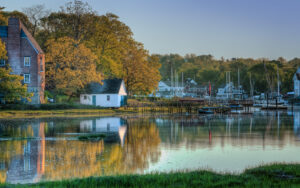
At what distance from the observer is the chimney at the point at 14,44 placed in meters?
65.8

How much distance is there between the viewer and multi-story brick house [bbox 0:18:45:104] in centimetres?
6588

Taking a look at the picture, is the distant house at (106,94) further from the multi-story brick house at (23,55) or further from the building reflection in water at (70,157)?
the building reflection in water at (70,157)

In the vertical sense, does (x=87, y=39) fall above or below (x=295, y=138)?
above

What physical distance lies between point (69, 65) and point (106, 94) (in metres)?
9.59

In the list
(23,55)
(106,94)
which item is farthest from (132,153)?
(106,94)

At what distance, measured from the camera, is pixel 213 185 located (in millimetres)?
14164

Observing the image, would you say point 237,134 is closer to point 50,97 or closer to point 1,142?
point 1,142

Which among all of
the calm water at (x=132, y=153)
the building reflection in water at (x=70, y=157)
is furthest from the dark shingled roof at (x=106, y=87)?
the building reflection in water at (x=70, y=157)

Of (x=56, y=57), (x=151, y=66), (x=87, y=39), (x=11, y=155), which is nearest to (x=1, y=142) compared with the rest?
(x=11, y=155)

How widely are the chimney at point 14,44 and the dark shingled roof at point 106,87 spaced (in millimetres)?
16250

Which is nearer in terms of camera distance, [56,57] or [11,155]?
[11,155]

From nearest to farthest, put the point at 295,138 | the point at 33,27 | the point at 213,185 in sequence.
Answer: the point at 213,185
the point at 295,138
the point at 33,27

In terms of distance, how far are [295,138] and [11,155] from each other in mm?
21533

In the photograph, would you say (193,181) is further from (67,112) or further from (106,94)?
(106,94)
